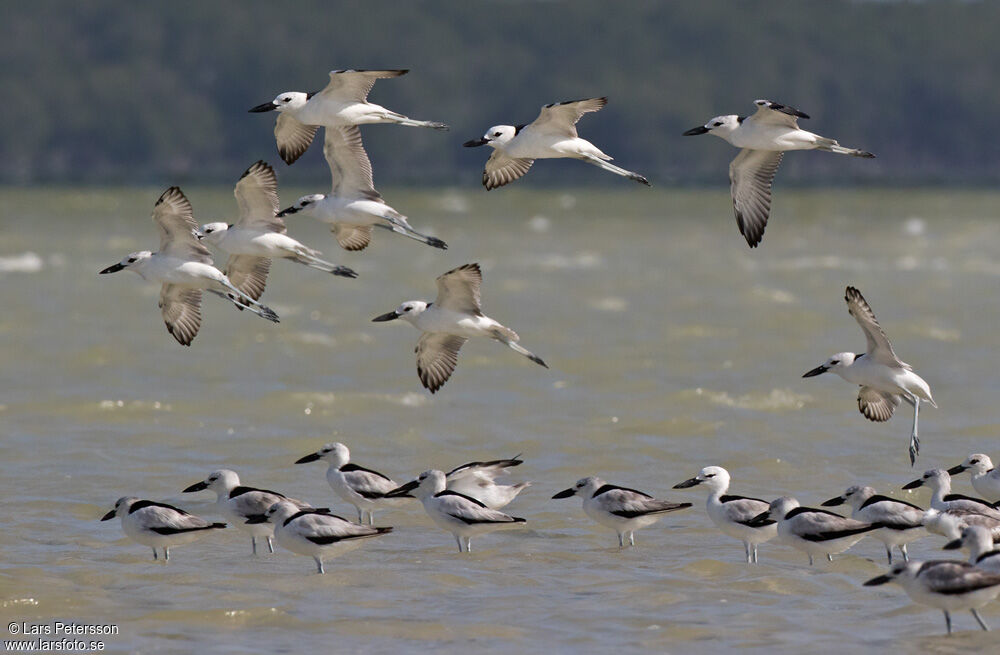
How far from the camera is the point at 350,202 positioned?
46.8 feet

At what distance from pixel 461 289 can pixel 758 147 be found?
2680 mm

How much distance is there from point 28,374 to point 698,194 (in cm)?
10748

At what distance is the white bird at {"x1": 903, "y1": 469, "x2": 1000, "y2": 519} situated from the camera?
15.9 meters

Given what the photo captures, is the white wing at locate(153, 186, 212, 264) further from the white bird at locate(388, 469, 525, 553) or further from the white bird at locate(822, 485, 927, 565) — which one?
the white bird at locate(822, 485, 927, 565)

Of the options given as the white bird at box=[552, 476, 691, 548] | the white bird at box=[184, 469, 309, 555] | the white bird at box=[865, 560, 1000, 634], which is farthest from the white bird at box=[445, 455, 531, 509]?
the white bird at box=[865, 560, 1000, 634]

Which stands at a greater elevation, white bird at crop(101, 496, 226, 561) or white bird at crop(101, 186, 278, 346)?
white bird at crop(101, 186, 278, 346)

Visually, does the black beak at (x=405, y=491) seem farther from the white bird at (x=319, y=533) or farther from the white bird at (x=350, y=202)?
the white bird at (x=350, y=202)

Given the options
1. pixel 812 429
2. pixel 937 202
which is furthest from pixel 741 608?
pixel 937 202

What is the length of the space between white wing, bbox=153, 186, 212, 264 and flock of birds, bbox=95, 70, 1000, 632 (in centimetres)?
1

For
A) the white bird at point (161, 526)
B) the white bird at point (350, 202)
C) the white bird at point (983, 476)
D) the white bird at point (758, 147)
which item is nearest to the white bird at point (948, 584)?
the white bird at point (758, 147)

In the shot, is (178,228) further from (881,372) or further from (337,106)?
(881,372)

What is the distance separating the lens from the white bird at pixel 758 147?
13391mm

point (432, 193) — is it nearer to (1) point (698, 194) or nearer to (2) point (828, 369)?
(1) point (698, 194)

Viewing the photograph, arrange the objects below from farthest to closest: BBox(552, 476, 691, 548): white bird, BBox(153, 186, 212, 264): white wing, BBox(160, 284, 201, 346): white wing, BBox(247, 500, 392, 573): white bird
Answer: BBox(552, 476, 691, 548): white bird → BBox(160, 284, 201, 346): white wing → BBox(247, 500, 392, 573): white bird → BBox(153, 186, 212, 264): white wing
